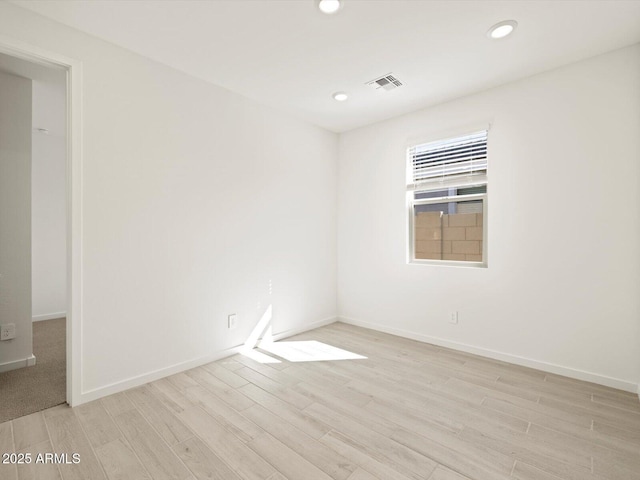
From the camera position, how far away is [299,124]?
391cm

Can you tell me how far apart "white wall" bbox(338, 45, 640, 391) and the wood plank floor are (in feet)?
1.18

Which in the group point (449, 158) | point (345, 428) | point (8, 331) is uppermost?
point (449, 158)

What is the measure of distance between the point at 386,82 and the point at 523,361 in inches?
114

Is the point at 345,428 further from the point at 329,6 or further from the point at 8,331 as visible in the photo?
the point at 8,331

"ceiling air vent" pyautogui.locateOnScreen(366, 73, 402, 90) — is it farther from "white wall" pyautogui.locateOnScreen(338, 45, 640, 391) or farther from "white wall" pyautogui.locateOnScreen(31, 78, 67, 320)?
"white wall" pyautogui.locateOnScreen(31, 78, 67, 320)

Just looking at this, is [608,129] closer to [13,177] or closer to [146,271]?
[146,271]

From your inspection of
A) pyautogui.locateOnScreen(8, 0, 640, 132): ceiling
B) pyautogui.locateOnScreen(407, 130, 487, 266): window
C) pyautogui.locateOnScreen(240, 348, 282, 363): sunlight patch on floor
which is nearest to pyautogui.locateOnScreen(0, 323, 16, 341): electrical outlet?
pyautogui.locateOnScreen(240, 348, 282, 363): sunlight patch on floor

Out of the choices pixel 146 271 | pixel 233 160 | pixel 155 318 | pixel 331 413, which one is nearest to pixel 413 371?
pixel 331 413

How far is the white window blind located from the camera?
3.22m

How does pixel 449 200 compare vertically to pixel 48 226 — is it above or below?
above

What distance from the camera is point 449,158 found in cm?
344

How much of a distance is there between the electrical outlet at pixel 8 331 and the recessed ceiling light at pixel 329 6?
3739 millimetres

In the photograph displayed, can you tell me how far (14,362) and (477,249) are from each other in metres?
4.59

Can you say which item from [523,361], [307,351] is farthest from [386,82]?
[523,361]
